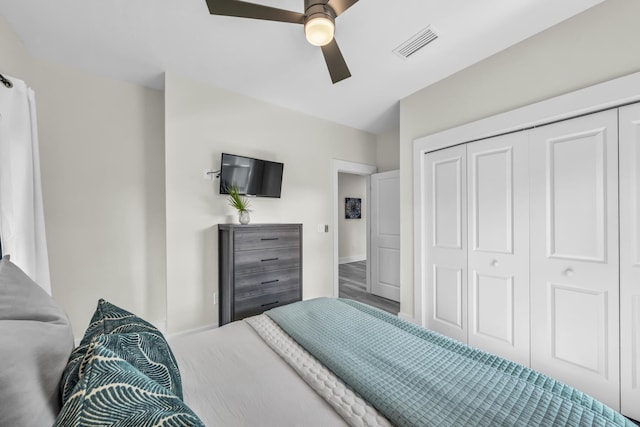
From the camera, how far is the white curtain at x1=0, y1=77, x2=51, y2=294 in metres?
1.49

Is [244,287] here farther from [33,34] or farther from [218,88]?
[33,34]

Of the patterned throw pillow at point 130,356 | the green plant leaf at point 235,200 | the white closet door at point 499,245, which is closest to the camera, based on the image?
the patterned throw pillow at point 130,356

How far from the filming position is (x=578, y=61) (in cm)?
177

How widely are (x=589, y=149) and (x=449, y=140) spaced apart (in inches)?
38.5

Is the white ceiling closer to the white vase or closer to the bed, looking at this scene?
the white vase

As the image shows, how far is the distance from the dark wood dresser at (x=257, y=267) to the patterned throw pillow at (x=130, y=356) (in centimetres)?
152

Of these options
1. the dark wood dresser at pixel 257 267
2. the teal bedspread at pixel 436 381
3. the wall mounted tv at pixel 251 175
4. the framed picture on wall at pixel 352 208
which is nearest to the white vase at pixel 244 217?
the dark wood dresser at pixel 257 267

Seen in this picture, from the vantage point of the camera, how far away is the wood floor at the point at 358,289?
11.7 feet

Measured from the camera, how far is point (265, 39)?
1.98 meters

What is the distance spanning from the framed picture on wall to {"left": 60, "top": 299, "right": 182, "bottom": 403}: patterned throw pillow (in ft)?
19.1

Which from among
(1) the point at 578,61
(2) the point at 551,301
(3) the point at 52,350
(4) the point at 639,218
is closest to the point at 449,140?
(1) the point at 578,61

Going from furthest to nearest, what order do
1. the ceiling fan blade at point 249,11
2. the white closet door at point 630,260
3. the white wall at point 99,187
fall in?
the white wall at point 99,187 → the white closet door at point 630,260 → the ceiling fan blade at point 249,11

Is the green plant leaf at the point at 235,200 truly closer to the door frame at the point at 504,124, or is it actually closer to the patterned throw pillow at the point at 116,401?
the door frame at the point at 504,124

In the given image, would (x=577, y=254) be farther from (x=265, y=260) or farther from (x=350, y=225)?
(x=350, y=225)
